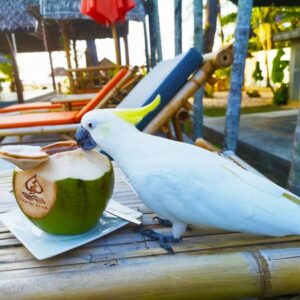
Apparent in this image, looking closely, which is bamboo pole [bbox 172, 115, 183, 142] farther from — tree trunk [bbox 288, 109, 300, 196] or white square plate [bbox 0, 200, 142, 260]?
white square plate [bbox 0, 200, 142, 260]

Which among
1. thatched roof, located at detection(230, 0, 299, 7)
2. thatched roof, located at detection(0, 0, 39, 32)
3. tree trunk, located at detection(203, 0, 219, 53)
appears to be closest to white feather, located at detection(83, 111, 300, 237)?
thatched roof, located at detection(230, 0, 299, 7)

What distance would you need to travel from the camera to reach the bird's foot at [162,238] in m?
0.94

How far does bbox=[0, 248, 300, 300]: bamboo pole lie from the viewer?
82 cm

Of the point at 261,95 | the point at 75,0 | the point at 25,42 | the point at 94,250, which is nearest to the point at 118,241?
the point at 94,250

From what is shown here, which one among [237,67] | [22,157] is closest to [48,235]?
[22,157]

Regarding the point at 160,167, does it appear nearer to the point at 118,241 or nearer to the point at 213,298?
the point at 118,241

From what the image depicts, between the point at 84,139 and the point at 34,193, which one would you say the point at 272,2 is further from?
the point at 34,193

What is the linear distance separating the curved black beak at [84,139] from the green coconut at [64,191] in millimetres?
19

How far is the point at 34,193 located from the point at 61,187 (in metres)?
0.09

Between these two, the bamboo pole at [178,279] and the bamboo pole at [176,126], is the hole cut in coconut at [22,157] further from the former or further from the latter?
the bamboo pole at [176,126]

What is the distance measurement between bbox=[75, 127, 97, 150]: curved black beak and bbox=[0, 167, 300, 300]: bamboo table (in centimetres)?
29

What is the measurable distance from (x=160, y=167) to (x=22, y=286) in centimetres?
46

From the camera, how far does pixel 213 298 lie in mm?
880

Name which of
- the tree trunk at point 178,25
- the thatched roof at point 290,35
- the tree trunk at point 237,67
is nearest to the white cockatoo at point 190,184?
the tree trunk at point 237,67
